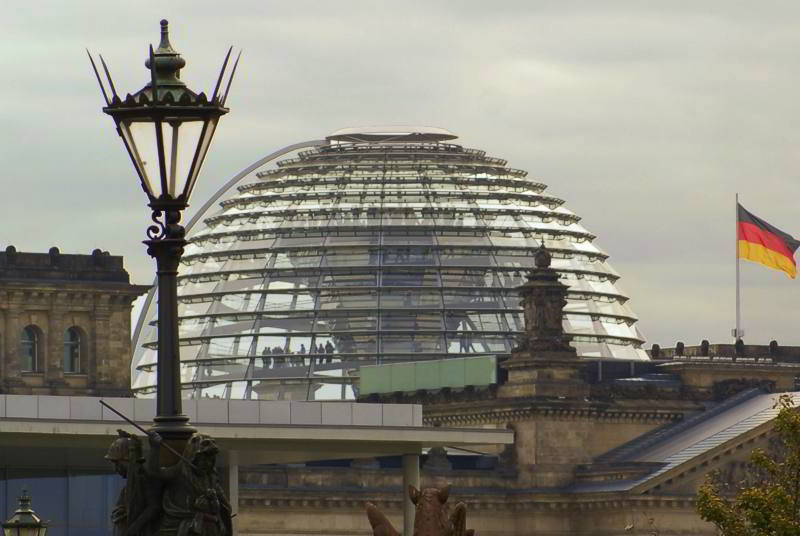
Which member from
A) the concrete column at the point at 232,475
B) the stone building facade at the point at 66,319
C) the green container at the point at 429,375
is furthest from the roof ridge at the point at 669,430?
the concrete column at the point at 232,475

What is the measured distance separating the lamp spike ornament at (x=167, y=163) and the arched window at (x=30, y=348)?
3283 inches

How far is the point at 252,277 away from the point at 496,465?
25.8 m

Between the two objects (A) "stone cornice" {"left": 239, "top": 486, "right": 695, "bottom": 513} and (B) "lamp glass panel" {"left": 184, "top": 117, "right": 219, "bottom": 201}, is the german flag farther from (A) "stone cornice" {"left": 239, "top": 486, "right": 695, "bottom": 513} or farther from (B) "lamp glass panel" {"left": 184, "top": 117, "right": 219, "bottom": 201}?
(B) "lamp glass panel" {"left": 184, "top": 117, "right": 219, "bottom": 201}

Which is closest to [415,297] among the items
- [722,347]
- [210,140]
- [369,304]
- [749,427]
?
[369,304]

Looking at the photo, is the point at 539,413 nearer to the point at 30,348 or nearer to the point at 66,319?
the point at 66,319

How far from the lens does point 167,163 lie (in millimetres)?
17094

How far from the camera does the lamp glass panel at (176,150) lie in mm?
17125

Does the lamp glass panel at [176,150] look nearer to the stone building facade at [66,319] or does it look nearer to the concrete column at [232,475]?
the concrete column at [232,475]

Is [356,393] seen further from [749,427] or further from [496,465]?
[749,427]

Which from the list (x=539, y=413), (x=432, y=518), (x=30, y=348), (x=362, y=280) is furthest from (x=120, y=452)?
(x=362, y=280)

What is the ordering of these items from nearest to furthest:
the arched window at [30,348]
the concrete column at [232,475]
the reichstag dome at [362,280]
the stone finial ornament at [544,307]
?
the concrete column at [232,475] < the arched window at [30,348] < the stone finial ornament at [544,307] < the reichstag dome at [362,280]

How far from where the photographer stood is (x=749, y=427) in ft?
374

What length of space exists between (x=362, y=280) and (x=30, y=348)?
43285mm

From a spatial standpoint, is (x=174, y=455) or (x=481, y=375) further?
(x=481, y=375)
